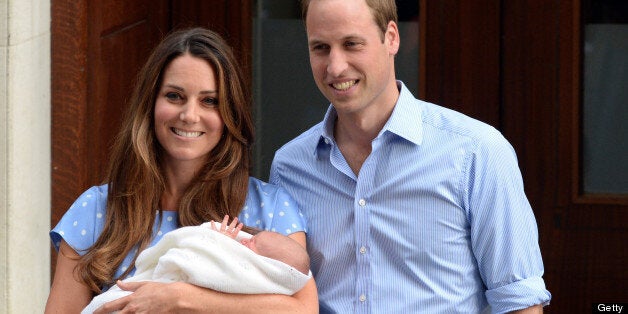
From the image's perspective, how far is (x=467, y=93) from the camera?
15.1 ft

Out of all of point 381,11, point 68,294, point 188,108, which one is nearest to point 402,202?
point 381,11

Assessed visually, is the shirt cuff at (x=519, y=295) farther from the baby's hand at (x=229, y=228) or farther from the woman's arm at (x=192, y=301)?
the baby's hand at (x=229, y=228)

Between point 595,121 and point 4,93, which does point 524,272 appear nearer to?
point 595,121

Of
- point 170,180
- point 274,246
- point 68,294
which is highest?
point 170,180

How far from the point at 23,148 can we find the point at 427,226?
169cm

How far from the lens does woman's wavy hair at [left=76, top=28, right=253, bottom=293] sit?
3168 millimetres

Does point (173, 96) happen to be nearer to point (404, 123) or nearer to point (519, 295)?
point (404, 123)

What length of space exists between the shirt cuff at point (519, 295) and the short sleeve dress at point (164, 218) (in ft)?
1.72

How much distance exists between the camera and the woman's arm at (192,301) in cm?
294

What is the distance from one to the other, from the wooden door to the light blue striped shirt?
1.38m

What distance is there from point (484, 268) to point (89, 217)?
101 centimetres

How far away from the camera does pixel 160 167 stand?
10.8 feet

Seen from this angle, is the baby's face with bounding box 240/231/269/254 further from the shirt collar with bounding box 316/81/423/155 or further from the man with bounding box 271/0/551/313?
the shirt collar with bounding box 316/81/423/155

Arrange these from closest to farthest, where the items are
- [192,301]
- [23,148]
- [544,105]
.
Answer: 1. [192,301]
2. [23,148]
3. [544,105]
